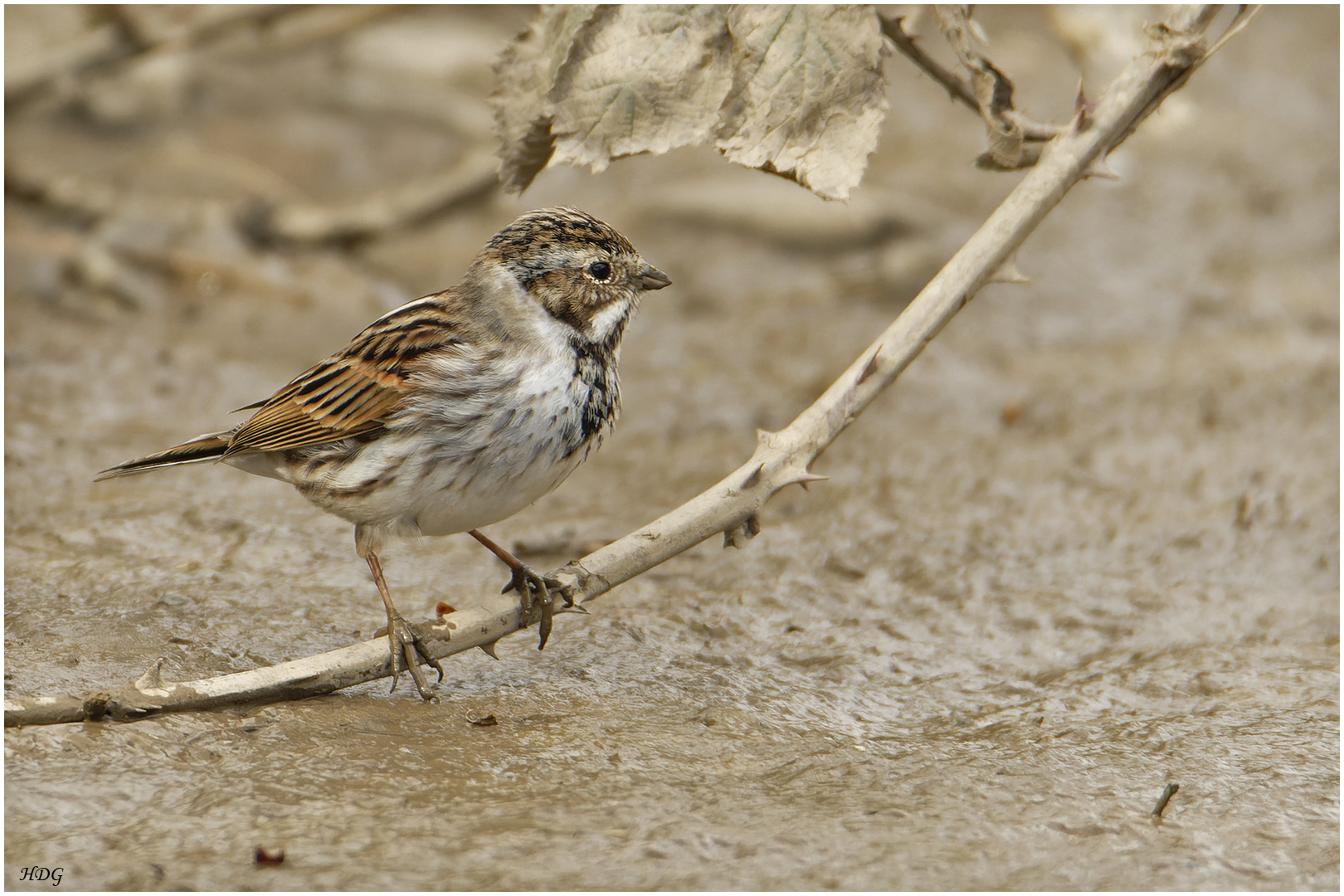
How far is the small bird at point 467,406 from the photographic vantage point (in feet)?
13.2

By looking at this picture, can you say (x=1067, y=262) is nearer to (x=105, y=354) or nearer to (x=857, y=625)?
(x=857, y=625)

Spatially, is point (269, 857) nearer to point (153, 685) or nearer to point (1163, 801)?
point (153, 685)

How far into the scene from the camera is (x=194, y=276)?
7.80 meters

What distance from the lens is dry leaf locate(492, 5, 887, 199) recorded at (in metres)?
3.80

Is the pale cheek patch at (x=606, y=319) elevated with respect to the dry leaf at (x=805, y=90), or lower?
lower

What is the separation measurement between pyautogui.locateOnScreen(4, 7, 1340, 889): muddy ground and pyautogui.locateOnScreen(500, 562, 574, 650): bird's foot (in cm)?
24

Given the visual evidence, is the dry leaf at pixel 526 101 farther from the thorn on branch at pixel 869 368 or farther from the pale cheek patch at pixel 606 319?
the thorn on branch at pixel 869 368

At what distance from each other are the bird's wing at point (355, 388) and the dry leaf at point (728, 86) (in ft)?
2.75

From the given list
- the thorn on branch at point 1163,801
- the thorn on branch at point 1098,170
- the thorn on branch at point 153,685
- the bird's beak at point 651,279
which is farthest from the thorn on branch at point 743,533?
the thorn on branch at point 153,685

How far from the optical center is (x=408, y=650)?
3.93 m

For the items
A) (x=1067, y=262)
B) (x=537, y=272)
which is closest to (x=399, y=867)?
(x=537, y=272)

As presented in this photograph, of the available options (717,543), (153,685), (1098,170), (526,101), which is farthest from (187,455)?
(1098,170)

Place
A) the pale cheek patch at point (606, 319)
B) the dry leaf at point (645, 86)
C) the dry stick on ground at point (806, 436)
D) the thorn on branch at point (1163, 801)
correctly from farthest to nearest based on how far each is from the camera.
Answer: the pale cheek patch at point (606, 319) → the dry leaf at point (645, 86) → the dry stick on ground at point (806, 436) → the thorn on branch at point (1163, 801)

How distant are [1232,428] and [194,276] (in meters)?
5.91
